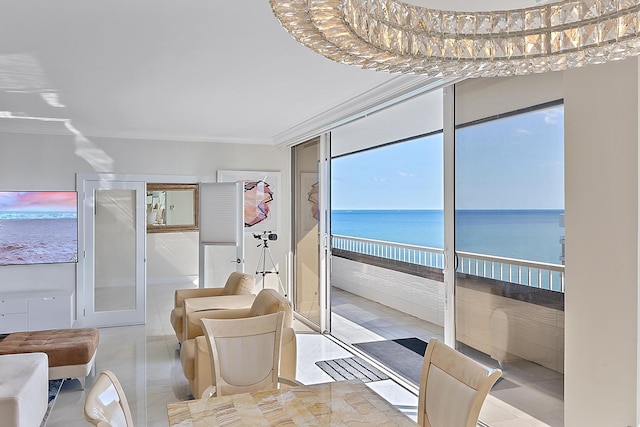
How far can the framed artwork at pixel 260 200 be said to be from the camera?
7.14 m

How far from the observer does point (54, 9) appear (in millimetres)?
2473

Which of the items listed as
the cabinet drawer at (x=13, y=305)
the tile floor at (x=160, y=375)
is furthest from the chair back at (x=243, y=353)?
the cabinet drawer at (x=13, y=305)

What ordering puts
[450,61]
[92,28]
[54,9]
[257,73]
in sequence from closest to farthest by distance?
[450,61], [54,9], [92,28], [257,73]

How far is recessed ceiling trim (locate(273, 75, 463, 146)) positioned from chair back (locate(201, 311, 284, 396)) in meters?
2.00

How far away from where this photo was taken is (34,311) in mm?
5703

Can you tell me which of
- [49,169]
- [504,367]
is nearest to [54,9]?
[504,367]

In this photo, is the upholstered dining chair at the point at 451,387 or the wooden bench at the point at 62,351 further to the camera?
the wooden bench at the point at 62,351

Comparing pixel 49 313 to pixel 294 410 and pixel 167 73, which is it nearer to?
pixel 167 73

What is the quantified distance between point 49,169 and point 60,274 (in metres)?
1.34

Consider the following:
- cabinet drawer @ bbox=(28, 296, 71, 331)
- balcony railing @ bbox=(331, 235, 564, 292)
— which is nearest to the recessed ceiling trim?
balcony railing @ bbox=(331, 235, 564, 292)

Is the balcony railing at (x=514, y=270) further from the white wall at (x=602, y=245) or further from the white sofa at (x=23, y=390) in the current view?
the white sofa at (x=23, y=390)

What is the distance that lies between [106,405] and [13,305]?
4.91 meters

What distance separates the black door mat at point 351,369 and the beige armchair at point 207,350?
0.93 meters

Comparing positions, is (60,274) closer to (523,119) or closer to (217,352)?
(217,352)
